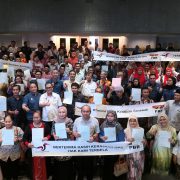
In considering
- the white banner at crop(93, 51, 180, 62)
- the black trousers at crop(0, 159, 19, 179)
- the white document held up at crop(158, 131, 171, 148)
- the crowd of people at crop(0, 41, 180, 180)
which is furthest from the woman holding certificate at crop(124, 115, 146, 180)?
the white banner at crop(93, 51, 180, 62)

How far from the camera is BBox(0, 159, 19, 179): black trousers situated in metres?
6.59

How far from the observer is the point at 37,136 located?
20.4 feet

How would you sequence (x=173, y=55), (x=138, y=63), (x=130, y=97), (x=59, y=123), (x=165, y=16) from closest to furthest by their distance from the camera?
(x=59, y=123) < (x=130, y=97) < (x=173, y=55) < (x=138, y=63) < (x=165, y=16)

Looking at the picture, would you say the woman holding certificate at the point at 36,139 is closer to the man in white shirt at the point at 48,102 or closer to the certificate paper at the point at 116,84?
the man in white shirt at the point at 48,102

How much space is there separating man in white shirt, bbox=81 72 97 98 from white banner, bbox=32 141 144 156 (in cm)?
237

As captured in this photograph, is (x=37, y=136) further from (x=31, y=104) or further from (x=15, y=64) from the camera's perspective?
(x=15, y=64)

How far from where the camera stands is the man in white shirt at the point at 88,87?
870 cm

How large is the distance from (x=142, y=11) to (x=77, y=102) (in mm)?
13912

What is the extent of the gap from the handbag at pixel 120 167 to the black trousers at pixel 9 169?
1842 mm

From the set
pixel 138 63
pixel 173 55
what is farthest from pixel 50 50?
pixel 173 55

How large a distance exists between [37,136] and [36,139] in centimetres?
6

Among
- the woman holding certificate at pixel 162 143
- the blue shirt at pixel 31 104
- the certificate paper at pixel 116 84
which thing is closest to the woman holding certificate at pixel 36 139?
the blue shirt at pixel 31 104

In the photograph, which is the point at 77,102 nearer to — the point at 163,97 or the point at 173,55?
the point at 163,97

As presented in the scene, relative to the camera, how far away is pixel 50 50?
14906 mm
